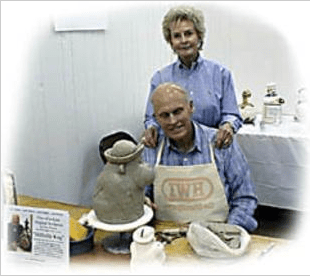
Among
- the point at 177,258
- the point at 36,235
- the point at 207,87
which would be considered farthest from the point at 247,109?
the point at 36,235

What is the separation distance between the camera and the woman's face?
1.59 metres

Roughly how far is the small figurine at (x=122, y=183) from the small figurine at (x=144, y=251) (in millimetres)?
76

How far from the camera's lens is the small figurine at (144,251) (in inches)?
35.1

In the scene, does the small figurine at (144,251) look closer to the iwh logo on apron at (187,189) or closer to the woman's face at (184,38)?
the iwh logo on apron at (187,189)

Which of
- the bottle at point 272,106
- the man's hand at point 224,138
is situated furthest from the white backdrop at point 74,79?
the bottle at point 272,106

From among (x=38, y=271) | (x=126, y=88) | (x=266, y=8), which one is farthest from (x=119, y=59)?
(x=38, y=271)

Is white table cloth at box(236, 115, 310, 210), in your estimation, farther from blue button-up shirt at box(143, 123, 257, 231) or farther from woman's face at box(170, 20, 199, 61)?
blue button-up shirt at box(143, 123, 257, 231)

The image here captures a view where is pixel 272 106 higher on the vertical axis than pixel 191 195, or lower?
higher

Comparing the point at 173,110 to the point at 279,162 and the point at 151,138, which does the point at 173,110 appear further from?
the point at 279,162

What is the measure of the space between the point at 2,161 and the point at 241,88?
1736mm

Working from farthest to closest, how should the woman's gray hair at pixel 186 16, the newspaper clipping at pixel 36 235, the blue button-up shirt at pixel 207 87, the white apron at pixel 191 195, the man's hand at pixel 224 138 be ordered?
the blue button-up shirt at pixel 207 87 < the woman's gray hair at pixel 186 16 < the man's hand at pixel 224 138 < the white apron at pixel 191 195 < the newspaper clipping at pixel 36 235

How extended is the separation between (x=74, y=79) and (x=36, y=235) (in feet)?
2.69

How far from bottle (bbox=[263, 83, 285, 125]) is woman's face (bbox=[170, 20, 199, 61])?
0.87 m

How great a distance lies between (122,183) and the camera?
0.96m
